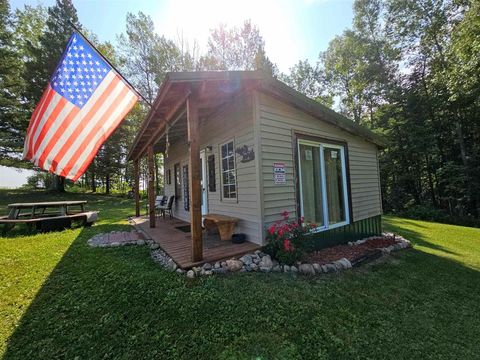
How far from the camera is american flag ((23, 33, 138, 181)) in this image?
3365 millimetres

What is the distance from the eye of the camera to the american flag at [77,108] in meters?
3.37

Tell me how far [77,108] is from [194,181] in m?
2.01

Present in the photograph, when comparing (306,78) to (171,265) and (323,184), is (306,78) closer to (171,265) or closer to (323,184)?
(323,184)

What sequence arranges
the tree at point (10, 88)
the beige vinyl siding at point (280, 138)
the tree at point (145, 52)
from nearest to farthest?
the beige vinyl siding at point (280, 138), the tree at point (10, 88), the tree at point (145, 52)

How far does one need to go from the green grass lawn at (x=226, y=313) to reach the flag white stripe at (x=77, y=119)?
6.00 feet

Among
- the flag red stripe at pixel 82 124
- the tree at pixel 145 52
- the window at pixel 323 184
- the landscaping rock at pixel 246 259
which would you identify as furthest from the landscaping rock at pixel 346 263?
the tree at pixel 145 52

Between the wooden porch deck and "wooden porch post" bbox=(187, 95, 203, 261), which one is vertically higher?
"wooden porch post" bbox=(187, 95, 203, 261)

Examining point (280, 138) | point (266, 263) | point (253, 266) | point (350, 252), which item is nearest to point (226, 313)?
point (253, 266)

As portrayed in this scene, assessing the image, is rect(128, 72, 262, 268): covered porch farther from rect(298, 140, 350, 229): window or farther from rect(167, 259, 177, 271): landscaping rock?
rect(298, 140, 350, 229): window

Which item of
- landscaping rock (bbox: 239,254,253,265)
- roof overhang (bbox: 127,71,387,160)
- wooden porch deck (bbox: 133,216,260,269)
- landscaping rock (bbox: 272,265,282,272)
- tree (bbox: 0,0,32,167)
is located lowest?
landscaping rock (bbox: 272,265,282,272)

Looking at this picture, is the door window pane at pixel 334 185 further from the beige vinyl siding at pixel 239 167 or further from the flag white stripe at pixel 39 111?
the flag white stripe at pixel 39 111

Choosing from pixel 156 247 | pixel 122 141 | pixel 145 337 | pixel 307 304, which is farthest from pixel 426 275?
pixel 122 141

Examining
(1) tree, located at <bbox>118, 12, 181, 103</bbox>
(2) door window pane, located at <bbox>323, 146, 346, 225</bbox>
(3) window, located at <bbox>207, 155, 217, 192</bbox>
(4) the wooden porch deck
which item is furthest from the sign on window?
(1) tree, located at <bbox>118, 12, 181, 103</bbox>

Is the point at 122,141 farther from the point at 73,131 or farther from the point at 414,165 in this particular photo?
the point at 414,165
